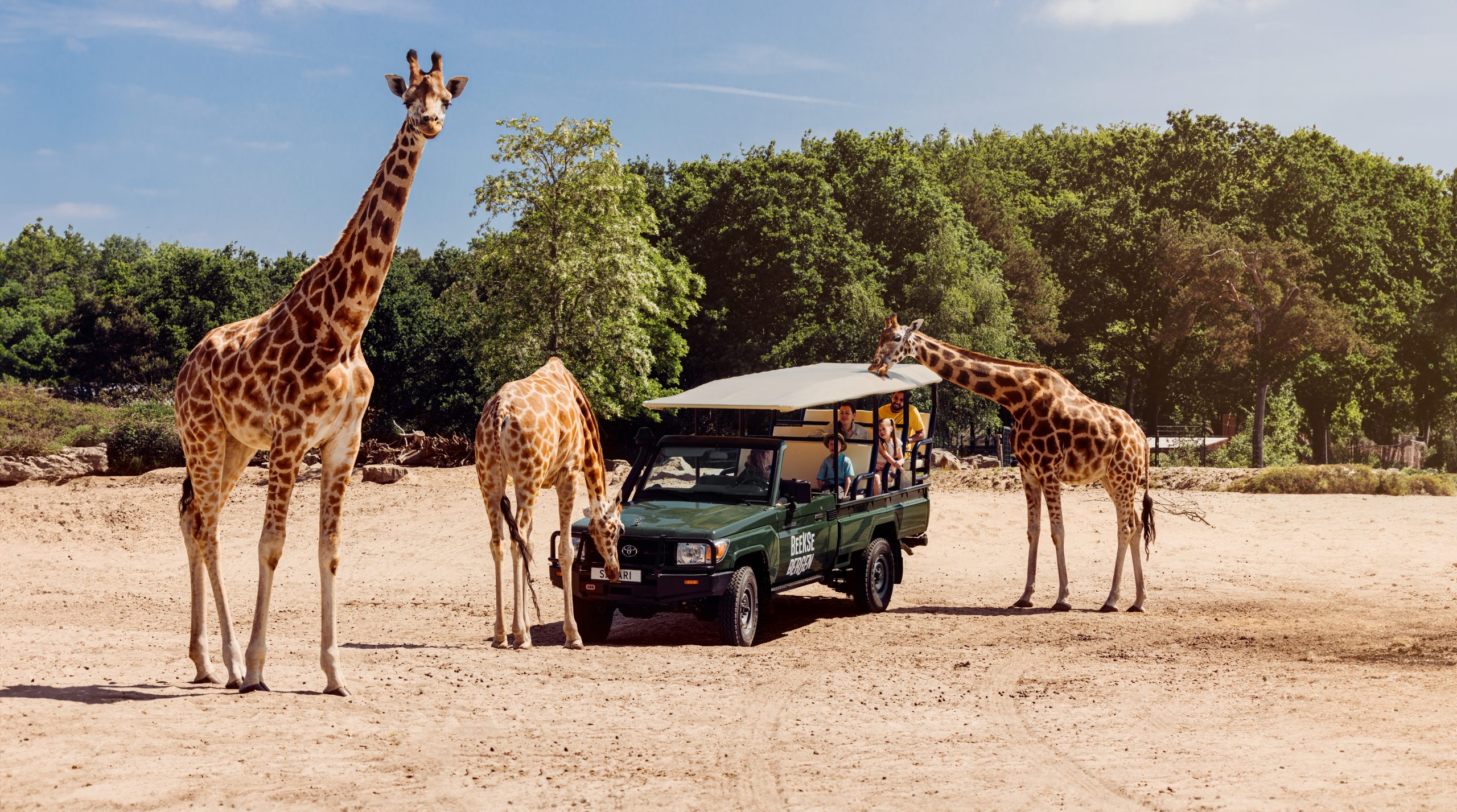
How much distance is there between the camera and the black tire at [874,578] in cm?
1470

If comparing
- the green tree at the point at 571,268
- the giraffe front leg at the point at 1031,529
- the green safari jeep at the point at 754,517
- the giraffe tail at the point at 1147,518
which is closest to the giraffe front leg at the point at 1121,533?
the giraffe tail at the point at 1147,518

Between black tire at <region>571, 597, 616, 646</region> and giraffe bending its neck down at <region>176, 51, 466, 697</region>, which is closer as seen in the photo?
giraffe bending its neck down at <region>176, 51, 466, 697</region>

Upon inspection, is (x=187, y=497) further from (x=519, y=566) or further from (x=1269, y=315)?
(x=1269, y=315)

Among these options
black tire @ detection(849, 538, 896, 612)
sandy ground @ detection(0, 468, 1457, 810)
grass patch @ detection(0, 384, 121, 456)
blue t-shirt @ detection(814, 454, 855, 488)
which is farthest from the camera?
grass patch @ detection(0, 384, 121, 456)

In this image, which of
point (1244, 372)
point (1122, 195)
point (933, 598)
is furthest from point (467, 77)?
A: point (1122, 195)

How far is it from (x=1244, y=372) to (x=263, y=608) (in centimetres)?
4567

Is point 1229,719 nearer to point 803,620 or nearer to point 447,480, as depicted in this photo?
point 803,620

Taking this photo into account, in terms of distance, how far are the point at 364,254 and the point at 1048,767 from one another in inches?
247

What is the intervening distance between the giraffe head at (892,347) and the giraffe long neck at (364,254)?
23.3 feet

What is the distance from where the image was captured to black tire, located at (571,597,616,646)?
42.2 feet

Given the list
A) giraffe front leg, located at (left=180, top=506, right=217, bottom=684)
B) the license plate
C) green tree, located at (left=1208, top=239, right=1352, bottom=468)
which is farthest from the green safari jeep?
green tree, located at (left=1208, top=239, right=1352, bottom=468)

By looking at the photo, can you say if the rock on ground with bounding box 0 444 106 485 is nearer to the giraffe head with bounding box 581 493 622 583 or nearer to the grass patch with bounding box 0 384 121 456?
the grass patch with bounding box 0 384 121 456

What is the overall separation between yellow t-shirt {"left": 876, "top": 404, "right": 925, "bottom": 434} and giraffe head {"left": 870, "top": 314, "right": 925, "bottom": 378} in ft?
2.57

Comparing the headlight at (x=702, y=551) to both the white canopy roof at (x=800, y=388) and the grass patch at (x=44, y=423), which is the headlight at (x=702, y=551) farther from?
the grass patch at (x=44, y=423)
